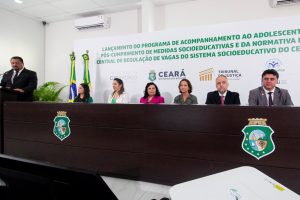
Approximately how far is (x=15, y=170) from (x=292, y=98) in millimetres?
3870

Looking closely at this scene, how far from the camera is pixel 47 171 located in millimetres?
522

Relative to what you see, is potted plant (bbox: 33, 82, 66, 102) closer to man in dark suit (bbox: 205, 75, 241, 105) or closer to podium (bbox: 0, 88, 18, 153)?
podium (bbox: 0, 88, 18, 153)

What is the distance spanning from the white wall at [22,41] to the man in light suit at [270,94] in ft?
16.3

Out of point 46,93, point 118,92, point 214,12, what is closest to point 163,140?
point 118,92

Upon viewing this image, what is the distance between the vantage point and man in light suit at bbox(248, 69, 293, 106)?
3408mm

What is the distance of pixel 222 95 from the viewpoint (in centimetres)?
372

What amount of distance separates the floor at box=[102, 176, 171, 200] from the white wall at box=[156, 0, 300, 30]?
371 centimetres

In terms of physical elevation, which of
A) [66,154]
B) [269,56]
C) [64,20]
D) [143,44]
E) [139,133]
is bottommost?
[66,154]

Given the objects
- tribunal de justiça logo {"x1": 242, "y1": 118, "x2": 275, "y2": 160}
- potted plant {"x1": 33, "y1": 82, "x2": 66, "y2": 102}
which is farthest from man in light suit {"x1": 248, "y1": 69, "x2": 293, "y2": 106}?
potted plant {"x1": 33, "y1": 82, "x2": 66, "y2": 102}

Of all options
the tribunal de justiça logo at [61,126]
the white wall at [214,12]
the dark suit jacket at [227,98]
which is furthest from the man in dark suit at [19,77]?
the white wall at [214,12]

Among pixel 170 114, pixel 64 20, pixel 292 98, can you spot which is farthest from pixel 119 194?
pixel 64 20

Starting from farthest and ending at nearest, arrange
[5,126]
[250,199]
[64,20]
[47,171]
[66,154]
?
1. [64,20]
2. [5,126]
3. [66,154]
4. [250,199]
5. [47,171]

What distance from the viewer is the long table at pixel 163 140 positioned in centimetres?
172

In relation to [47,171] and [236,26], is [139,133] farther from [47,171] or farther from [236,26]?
[236,26]
